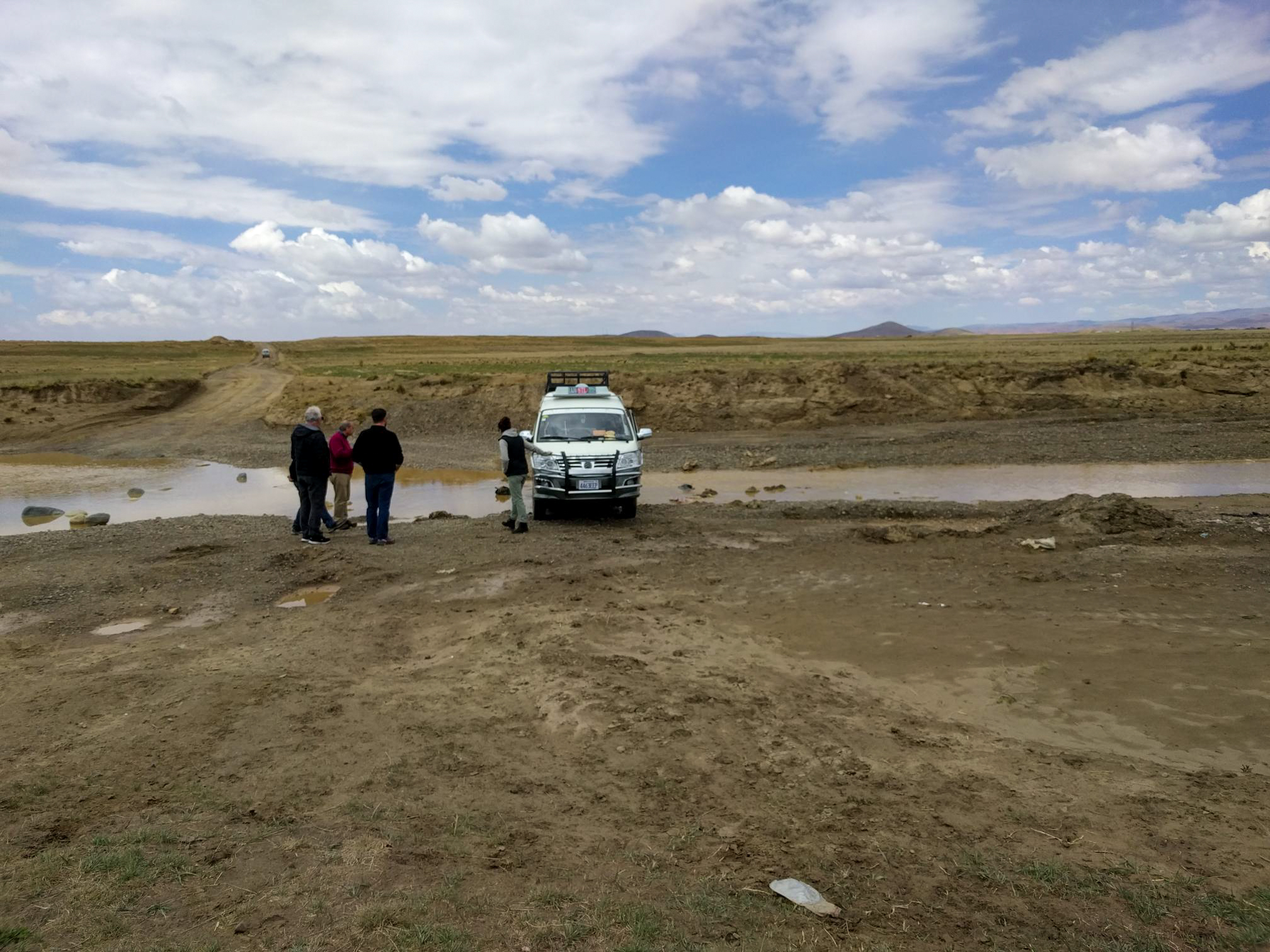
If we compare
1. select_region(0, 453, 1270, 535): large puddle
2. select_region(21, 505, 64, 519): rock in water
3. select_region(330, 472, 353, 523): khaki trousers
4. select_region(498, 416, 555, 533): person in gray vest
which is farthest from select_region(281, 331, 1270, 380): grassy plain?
select_region(498, 416, 555, 533): person in gray vest

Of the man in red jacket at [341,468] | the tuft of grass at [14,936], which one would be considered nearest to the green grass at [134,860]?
the tuft of grass at [14,936]

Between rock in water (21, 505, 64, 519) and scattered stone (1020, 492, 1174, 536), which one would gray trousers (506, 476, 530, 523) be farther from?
rock in water (21, 505, 64, 519)

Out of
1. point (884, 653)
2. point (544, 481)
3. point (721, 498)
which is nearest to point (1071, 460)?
point (721, 498)

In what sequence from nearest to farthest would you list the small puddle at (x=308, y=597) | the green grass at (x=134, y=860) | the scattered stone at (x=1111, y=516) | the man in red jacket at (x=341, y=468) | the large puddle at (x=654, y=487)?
the green grass at (x=134, y=860) < the small puddle at (x=308, y=597) < the scattered stone at (x=1111, y=516) < the man in red jacket at (x=341, y=468) < the large puddle at (x=654, y=487)

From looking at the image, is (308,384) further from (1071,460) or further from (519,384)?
(1071,460)

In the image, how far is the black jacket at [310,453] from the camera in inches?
486

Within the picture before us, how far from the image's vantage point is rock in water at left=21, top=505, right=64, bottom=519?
17.8 metres

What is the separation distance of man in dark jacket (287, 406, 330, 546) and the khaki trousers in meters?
1.17

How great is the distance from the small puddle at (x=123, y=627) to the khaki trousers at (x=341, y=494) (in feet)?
16.5

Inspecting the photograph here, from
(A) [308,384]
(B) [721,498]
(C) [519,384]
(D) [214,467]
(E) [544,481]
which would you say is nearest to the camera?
(E) [544,481]

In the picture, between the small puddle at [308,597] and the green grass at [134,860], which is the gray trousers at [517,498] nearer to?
the small puddle at [308,597]

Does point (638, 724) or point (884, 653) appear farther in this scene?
point (884, 653)

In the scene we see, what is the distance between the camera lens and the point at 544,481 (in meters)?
14.1

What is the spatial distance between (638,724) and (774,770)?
1039 mm
